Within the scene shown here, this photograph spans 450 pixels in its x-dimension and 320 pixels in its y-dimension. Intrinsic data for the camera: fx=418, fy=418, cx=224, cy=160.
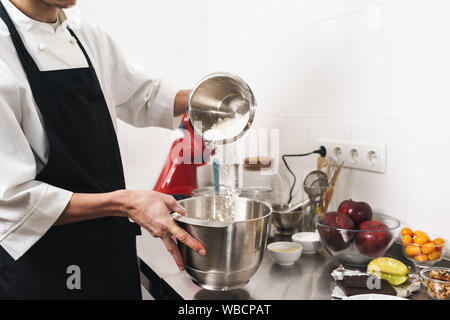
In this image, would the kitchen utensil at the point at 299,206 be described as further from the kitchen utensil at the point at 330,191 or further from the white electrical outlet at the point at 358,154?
the white electrical outlet at the point at 358,154

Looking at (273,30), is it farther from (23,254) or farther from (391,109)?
(23,254)

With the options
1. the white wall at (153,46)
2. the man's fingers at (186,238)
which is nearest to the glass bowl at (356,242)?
the man's fingers at (186,238)

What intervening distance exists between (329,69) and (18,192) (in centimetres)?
95

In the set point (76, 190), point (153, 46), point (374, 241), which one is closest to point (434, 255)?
point (374, 241)

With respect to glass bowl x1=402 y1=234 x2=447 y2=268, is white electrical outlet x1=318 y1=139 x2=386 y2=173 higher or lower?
higher

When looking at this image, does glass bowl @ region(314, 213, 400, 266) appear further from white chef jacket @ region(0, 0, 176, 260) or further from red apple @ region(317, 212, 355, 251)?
white chef jacket @ region(0, 0, 176, 260)

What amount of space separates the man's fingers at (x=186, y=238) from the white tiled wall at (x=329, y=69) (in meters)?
0.61

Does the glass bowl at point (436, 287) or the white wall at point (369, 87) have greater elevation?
the white wall at point (369, 87)

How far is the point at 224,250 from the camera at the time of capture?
33.1 inches

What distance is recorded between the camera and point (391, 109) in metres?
1.14

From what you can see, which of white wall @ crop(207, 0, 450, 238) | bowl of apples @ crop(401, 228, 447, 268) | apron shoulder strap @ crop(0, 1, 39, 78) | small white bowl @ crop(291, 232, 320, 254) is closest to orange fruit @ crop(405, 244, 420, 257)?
bowl of apples @ crop(401, 228, 447, 268)

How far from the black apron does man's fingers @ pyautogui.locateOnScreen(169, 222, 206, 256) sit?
320mm

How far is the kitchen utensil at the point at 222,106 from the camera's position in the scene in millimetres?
1052

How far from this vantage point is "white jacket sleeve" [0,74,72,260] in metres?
0.83
